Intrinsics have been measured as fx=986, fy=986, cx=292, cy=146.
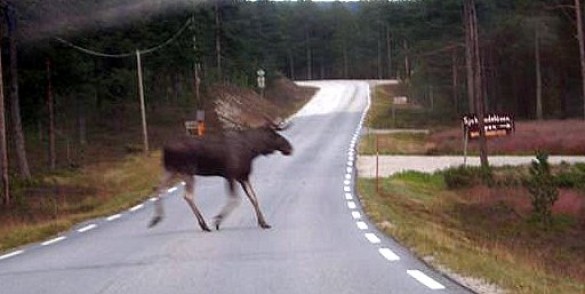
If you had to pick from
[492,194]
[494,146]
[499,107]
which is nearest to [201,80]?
[494,146]

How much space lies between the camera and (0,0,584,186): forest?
39.8 meters

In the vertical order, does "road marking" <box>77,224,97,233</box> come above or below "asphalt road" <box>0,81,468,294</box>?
below

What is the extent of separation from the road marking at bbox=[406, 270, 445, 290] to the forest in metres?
26.2

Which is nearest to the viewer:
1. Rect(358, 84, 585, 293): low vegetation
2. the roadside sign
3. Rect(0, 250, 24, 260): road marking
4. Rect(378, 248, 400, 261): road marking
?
Rect(358, 84, 585, 293): low vegetation

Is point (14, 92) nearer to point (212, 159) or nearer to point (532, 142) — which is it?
point (212, 159)

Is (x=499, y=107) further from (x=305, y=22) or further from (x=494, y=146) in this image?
(x=305, y=22)

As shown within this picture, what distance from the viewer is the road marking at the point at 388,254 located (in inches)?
518

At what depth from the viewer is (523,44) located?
80.4 m

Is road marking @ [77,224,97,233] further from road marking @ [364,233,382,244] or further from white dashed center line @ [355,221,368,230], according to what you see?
road marking @ [364,233,382,244]

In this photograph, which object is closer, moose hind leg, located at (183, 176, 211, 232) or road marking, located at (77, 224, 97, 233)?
moose hind leg, located at (183, 176, 211, 232)

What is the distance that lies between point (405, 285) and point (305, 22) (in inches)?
6322

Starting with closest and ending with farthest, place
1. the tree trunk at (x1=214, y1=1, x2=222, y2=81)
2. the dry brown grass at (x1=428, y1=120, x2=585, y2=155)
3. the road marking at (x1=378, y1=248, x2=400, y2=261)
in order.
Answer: the road marking at (x1=378, y1=248, x2=400, y2=261) < the dry brown grass at (x1=428, y1=120, x2=585, y2=155) < the tree trunk at (x1=214, y1=1, x2=222, y2=81)

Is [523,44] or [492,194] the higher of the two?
[523,44]

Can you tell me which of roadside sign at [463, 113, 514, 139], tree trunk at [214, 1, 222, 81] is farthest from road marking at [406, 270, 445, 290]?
tree trunk at [214, 1, 222, 81]
